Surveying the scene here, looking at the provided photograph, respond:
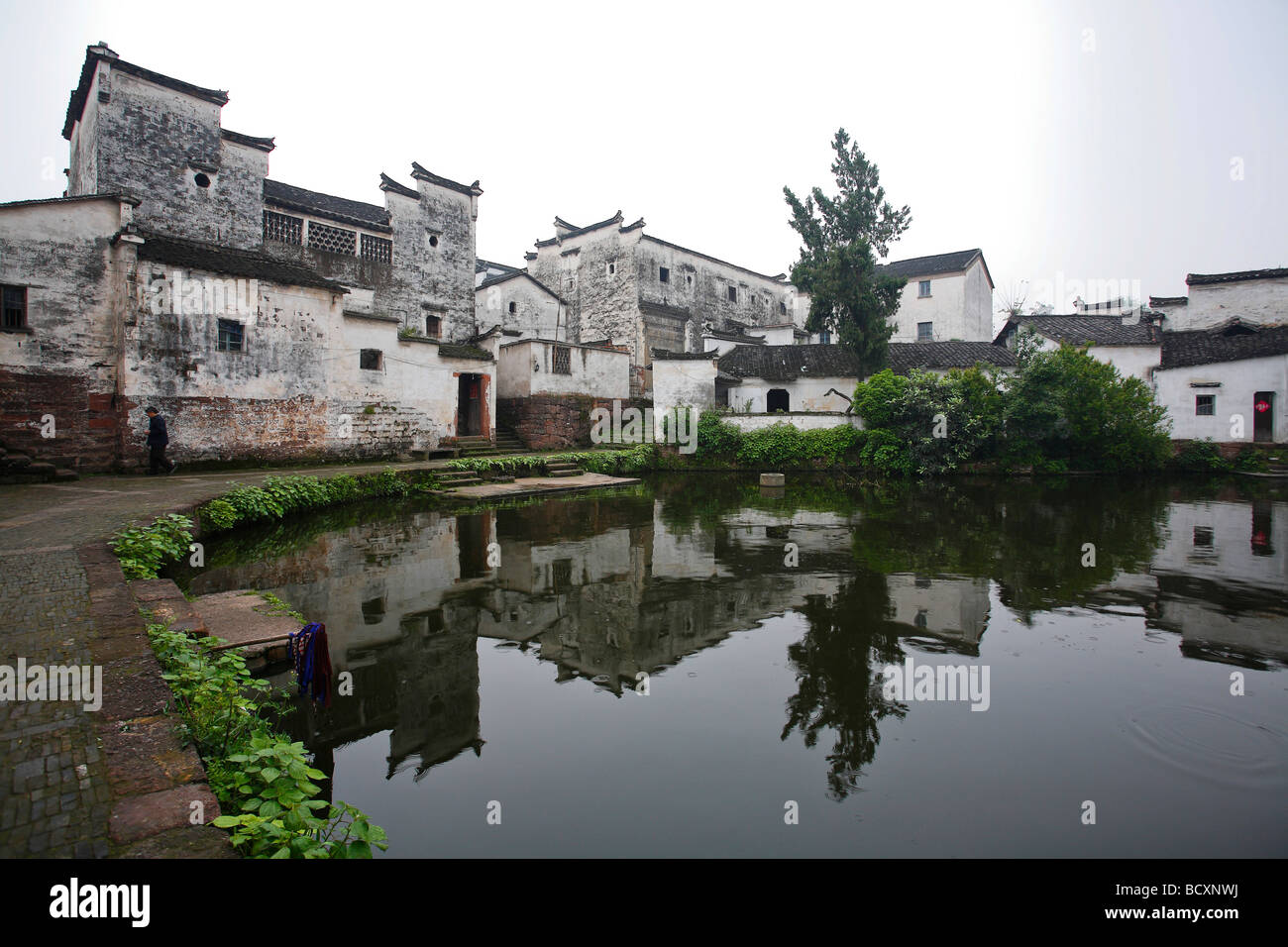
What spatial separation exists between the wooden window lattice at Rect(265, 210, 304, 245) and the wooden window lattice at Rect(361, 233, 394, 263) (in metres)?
1.93

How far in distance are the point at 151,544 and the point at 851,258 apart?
22.2m

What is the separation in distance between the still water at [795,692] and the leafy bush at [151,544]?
1.71 ft

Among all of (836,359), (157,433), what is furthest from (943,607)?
(836,359)

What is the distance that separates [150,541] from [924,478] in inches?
768

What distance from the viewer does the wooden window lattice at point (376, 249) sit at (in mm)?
20031

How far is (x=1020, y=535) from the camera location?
34.1 ft

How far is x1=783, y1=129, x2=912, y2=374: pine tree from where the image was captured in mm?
22922

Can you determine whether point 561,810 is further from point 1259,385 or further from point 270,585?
point 1259,385

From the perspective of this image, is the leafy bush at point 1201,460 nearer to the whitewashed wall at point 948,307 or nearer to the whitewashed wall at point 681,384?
the whitewashed wall at point 948,307

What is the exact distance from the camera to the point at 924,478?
65.8 ft

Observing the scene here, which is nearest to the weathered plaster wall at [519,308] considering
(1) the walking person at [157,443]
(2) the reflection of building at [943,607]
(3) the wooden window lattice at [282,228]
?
(3) the wooden window lattice at [282,228]
